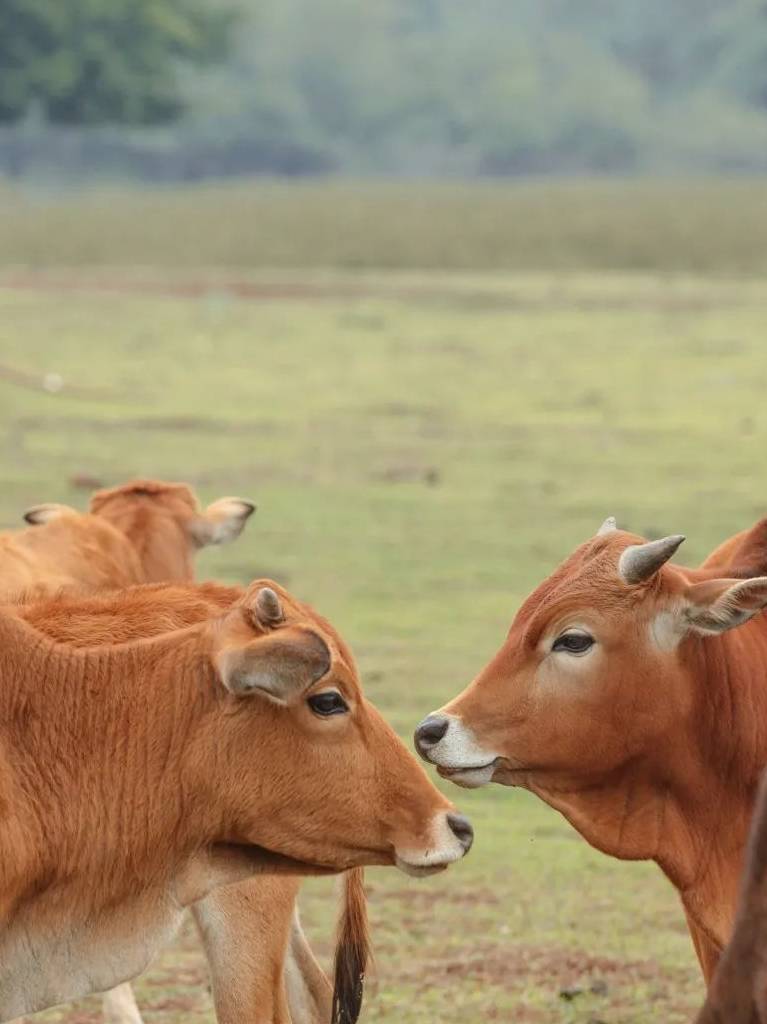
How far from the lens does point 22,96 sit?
2402 inches

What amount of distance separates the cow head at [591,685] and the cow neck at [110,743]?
67 cm

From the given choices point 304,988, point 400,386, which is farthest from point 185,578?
point 400,386

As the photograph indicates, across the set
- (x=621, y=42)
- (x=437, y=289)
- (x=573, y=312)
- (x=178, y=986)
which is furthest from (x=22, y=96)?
(x=621, y=42)

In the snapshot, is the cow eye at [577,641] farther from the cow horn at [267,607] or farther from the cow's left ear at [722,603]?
the cow horn at [267,607]

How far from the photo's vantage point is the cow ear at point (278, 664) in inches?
186

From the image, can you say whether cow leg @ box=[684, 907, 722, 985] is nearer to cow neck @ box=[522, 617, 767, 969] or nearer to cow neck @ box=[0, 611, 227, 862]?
cow neck @ box=[522, 617, 767, 969]

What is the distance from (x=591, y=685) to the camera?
17.9 feet

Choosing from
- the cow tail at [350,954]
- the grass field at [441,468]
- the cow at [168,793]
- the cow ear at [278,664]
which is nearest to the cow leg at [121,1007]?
the grass field at [441,468]

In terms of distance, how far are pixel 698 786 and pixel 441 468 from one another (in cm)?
1156

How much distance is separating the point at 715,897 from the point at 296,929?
3.58ft

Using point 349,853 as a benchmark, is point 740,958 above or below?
above

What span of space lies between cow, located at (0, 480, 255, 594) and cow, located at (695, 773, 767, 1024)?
375 cm

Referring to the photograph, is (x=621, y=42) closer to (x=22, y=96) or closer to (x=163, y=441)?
(x=22, y=96)

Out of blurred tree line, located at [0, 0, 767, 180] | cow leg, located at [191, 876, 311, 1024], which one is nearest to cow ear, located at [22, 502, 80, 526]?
cow leg, located at [191, 876, 311, 1024]
